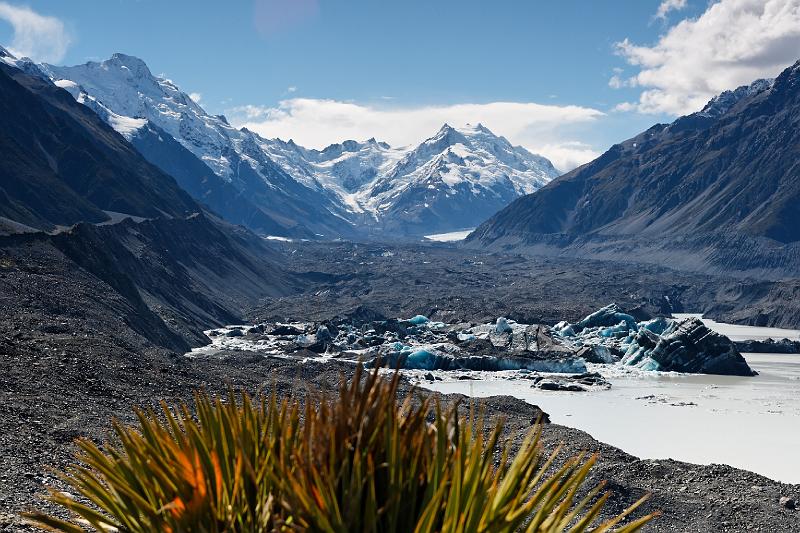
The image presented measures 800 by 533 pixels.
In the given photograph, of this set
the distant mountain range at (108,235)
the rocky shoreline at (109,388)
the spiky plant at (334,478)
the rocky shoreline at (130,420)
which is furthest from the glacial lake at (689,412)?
the spiky plant at (334,478)

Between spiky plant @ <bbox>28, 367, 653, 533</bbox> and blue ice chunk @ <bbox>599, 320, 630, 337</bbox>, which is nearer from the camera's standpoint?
spiky plant @ <bbox>28, 367, 653, 533</bbox>

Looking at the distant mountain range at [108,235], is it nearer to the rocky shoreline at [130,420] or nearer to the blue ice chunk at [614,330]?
the rocky shoreline at [130,420]

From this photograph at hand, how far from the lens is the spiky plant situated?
3740 millimetres

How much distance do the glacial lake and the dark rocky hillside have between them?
143 feet

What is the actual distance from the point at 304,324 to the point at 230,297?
59.7 feet

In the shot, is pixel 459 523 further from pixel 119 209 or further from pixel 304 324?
pixel 119 209

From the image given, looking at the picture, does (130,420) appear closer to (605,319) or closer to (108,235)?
(108,235)

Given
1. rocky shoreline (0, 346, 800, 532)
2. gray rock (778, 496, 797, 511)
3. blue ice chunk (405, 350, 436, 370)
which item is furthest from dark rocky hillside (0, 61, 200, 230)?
gray rock (778, 496, 797, 511)

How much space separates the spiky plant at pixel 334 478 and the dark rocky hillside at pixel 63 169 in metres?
61.8

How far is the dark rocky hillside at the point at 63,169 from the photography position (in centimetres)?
7406

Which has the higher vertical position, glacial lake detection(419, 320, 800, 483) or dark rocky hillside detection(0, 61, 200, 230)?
dark rocky hillside detection(0, 61, 200, 230)

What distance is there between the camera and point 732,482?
2059 centimetres

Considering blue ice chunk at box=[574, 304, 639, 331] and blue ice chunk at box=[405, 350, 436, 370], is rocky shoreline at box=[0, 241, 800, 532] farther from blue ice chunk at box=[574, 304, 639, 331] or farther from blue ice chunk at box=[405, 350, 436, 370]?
blue ice chunk at box=[574, 304, 639, 331]

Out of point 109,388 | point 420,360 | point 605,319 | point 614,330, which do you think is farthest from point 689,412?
point 605,319
